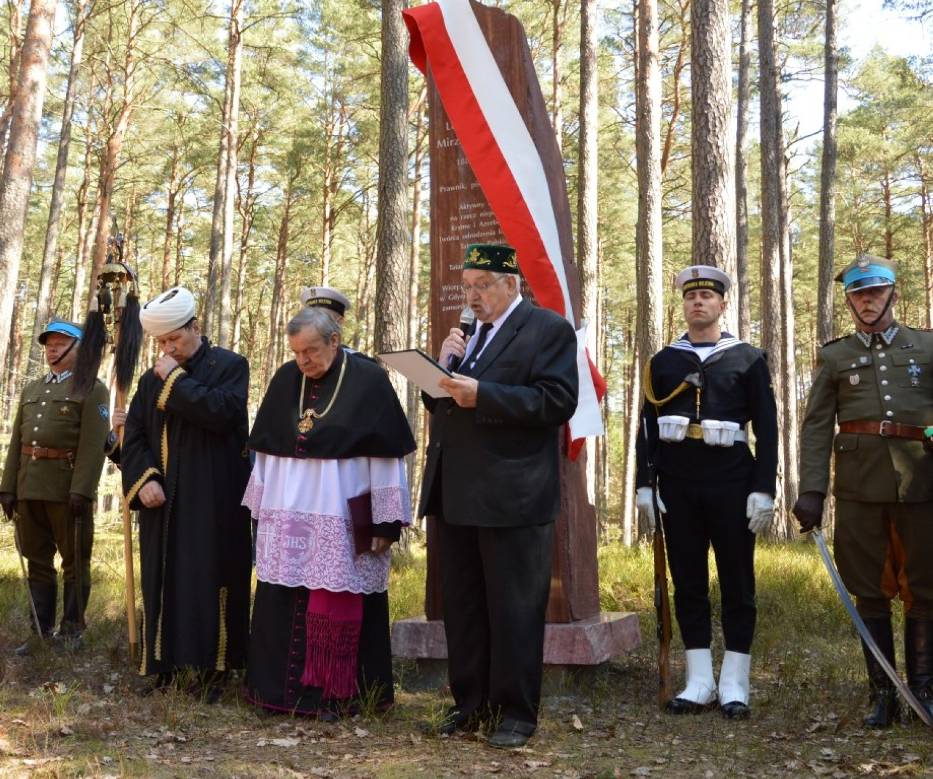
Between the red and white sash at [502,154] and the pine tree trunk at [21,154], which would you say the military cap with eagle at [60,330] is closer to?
the pine tree trunk at [21,154]

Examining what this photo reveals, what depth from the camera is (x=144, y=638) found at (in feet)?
17.5

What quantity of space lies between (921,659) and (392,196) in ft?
25.6

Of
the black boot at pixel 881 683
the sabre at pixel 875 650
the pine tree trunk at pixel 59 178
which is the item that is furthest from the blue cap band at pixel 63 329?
the pine tree trunk at pixel 59 178

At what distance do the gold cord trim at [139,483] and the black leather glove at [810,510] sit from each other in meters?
3.45

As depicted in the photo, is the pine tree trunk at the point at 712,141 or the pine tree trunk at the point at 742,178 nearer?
the pine tree trunk at the point at 712,141

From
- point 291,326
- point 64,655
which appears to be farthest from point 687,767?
point 64,655

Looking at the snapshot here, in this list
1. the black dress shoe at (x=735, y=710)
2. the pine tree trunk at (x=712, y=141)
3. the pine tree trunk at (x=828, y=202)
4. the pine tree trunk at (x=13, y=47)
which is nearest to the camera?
the black dress shoe at (x=735, y=710)

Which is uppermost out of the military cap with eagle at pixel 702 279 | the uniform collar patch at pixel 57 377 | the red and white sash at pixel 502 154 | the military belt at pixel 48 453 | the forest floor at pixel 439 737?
the red and white sash at pixel 502 154

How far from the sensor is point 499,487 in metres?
4.20

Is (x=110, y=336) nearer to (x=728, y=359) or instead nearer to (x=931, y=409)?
(x=728, y=359)

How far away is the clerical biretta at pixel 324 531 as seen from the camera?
16.0 ft

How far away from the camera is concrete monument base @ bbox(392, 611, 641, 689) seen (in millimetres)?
5461

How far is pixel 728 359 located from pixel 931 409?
3.28ft

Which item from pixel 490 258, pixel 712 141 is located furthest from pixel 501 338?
pixel 712 141
